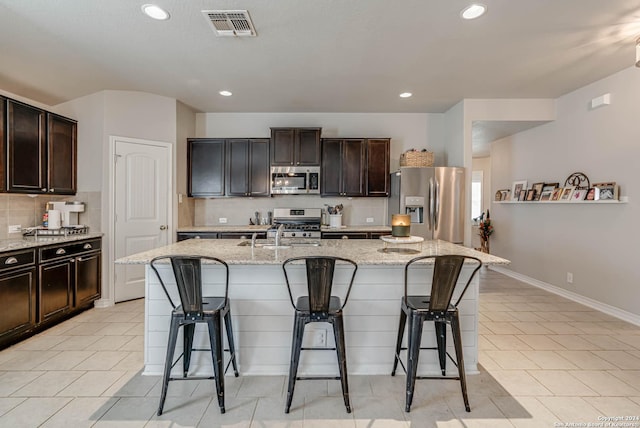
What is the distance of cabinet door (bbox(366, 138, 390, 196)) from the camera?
4945 millimetres

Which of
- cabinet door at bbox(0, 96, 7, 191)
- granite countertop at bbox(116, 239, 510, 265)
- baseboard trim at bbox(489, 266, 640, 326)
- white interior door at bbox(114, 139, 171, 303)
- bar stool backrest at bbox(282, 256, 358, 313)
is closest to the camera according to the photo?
bar stool backrest at bbox(282, 256, 358, 313)

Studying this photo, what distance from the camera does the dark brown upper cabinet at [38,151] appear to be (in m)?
3.16

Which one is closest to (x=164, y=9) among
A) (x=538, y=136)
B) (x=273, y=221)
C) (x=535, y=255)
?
(x=273, y=221)

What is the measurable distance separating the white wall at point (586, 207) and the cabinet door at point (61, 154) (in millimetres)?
6514

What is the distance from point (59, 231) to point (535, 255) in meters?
6.55

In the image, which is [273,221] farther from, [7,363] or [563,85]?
[563,85]

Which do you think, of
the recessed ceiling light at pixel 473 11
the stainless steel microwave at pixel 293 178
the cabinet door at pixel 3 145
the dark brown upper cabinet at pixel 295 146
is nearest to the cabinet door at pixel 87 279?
the cabinet door at pixel 3 145

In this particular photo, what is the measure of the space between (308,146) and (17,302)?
3748 mm

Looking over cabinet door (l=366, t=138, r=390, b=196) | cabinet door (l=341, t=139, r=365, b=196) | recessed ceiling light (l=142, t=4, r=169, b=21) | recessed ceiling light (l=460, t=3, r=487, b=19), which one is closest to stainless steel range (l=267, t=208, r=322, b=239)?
cabinet door (l=341, t=139, r=365, b=196)

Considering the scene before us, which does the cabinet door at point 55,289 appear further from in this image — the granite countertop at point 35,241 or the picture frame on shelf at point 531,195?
the picture frame on shelf at point 531,195

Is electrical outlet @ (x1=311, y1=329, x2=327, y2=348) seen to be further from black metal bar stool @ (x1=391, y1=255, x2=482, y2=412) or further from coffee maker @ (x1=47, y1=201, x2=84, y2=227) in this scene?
coffee maker @ (x1=47, y1=201, x2=84, y2=227)

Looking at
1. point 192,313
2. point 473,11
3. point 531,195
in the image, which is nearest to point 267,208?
point 192,313

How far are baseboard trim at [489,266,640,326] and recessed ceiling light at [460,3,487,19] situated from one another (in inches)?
143

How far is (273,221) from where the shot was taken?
16.1 ft
